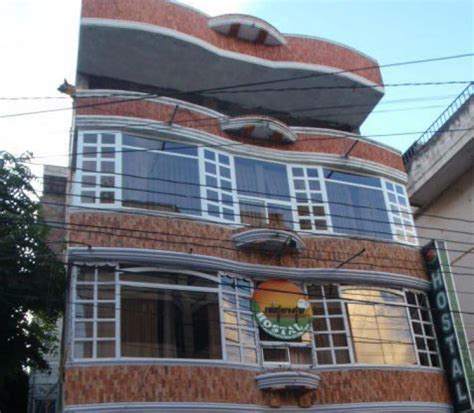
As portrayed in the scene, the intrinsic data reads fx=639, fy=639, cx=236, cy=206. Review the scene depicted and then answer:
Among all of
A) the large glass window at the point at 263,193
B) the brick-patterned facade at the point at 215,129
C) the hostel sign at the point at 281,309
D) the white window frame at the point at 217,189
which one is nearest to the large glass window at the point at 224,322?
the hostel sign at the point at 281,309

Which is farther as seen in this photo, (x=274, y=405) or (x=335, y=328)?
(x=335, y=328)

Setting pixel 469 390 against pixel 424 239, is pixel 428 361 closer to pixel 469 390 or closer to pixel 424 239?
pixel 469 390

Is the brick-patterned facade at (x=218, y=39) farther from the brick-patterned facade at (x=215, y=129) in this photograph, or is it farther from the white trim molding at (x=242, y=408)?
the white trim molding at (x=242, y=408)

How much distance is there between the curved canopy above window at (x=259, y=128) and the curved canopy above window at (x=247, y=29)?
9.71 ft

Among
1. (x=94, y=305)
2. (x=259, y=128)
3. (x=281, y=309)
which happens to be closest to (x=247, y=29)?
(x=259, y=128)

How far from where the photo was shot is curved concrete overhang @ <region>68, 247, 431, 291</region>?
13070 mm

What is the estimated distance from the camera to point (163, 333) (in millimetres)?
12938

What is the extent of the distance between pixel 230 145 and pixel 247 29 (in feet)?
12.7

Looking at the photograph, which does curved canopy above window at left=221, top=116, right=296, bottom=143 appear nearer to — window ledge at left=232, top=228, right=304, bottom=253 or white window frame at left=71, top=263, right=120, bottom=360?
window ledge at left=232, top=228, right=304, bottom=253

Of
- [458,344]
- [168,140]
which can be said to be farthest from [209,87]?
[458,344]

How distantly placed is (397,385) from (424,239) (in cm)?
770

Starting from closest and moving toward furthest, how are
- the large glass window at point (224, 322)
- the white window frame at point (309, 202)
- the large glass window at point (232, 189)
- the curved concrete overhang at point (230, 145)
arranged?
the large glass window at point (224, 322), the large glass window at point (232, 189), the curved concrete overhang at point (230, 145), the white window frame at point (309, 202)

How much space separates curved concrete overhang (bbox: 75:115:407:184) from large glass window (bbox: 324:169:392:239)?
31 centimetres

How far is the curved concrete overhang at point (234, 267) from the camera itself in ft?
42.9
